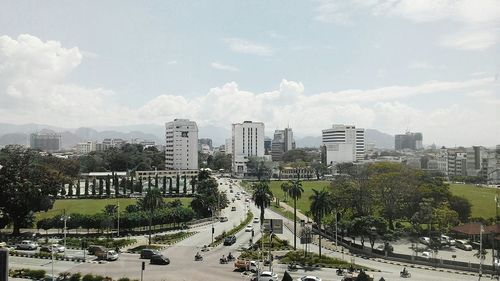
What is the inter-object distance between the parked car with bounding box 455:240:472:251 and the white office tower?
466 ft

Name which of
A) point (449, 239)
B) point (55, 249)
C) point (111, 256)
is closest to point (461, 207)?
point (449, 239)

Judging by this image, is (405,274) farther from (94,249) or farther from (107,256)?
(94,249)

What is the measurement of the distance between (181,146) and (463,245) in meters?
146

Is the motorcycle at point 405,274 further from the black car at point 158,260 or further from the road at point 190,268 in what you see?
the black car at point 158,260

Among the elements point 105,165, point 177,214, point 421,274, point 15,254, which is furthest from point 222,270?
point 105,165

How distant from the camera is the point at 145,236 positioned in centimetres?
6675

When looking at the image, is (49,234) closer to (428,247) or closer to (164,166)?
(428,247)

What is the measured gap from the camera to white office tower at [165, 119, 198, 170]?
630 ft

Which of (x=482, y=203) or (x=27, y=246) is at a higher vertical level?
(x=482, y=203)

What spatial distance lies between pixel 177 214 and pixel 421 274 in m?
41.1

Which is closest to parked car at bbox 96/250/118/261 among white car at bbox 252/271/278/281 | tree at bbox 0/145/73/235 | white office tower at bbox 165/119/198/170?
white car at bbox 252/271/278/281

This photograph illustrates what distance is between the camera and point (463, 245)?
57.7 meters

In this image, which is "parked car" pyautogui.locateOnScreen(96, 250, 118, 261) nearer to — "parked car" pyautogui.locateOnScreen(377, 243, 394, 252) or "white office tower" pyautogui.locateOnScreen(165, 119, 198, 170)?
"parked car" pyautogui.locateOnScreen(377, 243, 394, 252)

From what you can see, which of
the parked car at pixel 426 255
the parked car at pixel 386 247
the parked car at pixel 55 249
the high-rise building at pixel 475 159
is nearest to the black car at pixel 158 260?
the parked car at pixel 55 249
